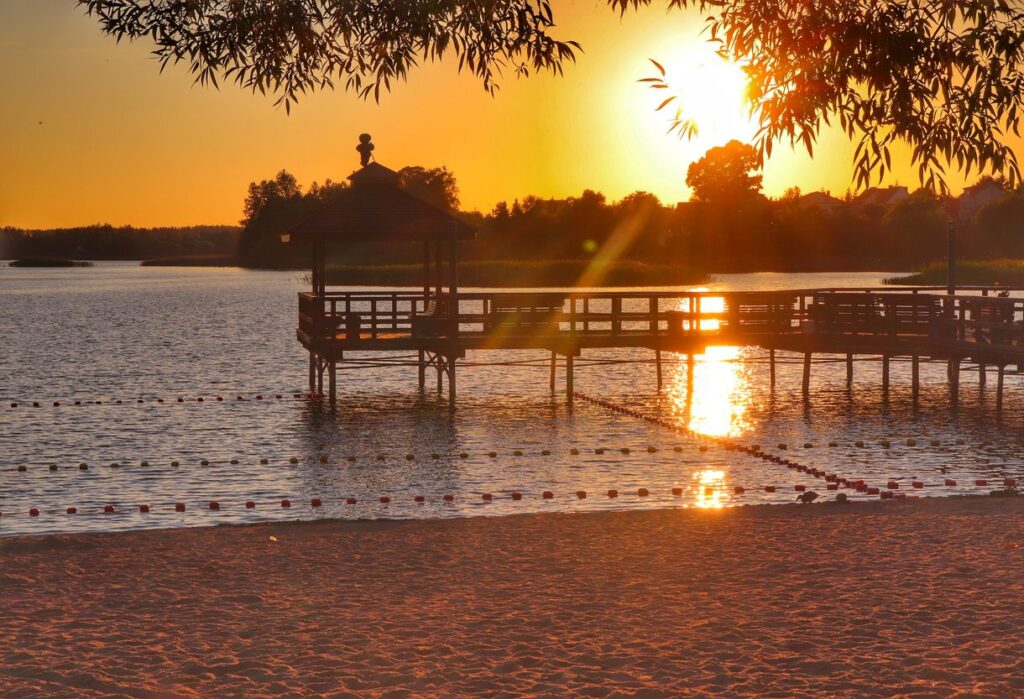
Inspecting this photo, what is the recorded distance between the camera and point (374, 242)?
31109mm

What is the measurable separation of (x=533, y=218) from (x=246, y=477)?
4515 inches

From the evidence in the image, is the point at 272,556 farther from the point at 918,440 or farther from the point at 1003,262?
the point at 1003,262

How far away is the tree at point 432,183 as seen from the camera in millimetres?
166750

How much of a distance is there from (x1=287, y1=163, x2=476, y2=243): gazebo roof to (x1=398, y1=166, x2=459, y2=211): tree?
132 metres

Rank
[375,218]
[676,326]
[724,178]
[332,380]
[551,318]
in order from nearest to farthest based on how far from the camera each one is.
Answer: [551,318], [332,380], [375,218], [676,326], [724,178]

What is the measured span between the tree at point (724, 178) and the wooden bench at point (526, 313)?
374 ft

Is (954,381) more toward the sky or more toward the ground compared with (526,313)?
more toward the ground

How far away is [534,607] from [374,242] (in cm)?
2252

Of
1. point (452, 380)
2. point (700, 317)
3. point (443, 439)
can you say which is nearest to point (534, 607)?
point (443, 439)

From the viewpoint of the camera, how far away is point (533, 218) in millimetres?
132750

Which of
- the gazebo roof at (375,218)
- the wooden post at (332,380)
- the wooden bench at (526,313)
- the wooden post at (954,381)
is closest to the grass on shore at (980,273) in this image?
the wooden post at (954,381)

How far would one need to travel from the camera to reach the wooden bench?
3020cm

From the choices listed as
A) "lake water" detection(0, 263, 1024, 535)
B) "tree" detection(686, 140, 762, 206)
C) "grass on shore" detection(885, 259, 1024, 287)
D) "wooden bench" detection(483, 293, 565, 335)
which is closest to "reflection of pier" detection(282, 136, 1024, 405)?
"wooden bench" detection(483, 293, 565, 335)

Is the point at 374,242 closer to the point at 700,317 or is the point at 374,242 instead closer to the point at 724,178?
the point at 700,317
